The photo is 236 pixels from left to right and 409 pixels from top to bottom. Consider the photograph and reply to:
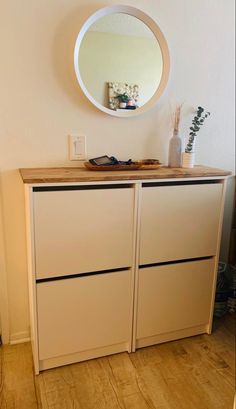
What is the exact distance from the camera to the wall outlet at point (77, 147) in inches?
65.7

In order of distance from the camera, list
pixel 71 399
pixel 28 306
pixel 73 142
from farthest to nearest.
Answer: pixel 28 306
pixel 73 142
pixel 71 399

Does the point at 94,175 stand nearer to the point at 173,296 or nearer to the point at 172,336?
the point at 173,296

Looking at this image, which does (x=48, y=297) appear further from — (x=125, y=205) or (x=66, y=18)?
(x=66, y=18)

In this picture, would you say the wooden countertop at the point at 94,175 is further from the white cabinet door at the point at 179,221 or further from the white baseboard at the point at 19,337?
the white baseboard at the point at 19,337

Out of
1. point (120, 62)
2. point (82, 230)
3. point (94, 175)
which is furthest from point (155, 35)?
point (82, 230)

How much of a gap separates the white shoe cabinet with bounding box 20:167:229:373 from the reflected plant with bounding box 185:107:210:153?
0.25m

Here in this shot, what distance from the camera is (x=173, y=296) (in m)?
1.73

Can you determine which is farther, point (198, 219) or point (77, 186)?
point (198, 219)

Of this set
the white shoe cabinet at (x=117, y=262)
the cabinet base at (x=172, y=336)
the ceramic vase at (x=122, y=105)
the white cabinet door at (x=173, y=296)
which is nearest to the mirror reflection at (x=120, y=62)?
the ceramic vase at (x=122, y=105)

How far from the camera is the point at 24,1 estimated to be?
1.45 meters

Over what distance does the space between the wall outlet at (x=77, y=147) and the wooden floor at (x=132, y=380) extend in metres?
1.09

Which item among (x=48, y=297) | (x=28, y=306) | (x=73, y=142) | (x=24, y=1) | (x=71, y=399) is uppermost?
(x=24, y=1)

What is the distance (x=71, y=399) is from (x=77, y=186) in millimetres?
964

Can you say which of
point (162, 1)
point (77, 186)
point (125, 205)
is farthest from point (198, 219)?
point (162, 1)
